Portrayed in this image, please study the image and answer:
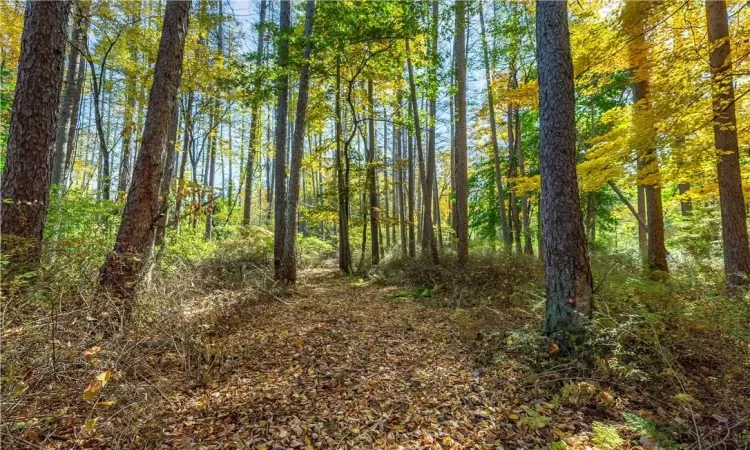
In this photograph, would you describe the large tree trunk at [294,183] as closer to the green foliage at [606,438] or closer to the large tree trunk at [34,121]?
the large tree trunk at [34,121]

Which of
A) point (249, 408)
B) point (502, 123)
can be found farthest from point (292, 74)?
point (502, 123)

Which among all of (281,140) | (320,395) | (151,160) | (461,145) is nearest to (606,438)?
(320,395)

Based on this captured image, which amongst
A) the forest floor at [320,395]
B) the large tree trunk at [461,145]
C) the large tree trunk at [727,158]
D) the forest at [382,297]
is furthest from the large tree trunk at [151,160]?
the large tree trunk at [727,158]

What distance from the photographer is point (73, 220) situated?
518cm

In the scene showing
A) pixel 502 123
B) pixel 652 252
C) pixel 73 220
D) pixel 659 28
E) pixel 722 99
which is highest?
pixel 502 123

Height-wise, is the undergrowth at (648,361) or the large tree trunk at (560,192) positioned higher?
the large tree trunk at (560,192)

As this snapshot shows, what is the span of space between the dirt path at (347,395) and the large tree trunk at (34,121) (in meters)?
2.30

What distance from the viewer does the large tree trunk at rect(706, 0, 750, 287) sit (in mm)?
4945

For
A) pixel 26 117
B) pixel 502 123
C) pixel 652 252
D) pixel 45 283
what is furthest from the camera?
pixel 502 123

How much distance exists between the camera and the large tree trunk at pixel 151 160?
3.60 meters

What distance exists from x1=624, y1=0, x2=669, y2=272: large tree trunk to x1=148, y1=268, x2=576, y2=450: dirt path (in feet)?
15.7

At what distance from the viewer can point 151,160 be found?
12.8 feet

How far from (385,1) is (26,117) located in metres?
6.58

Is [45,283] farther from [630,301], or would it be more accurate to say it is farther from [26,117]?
[630,301]
